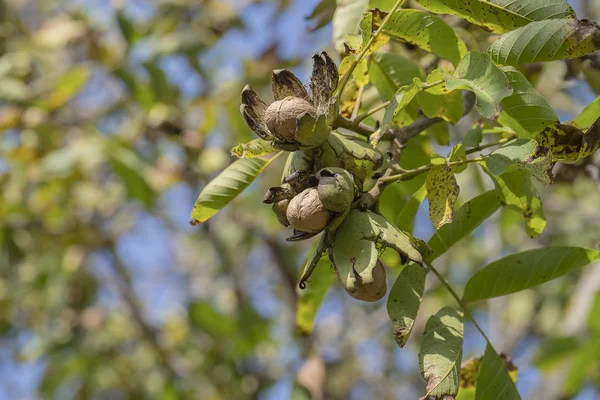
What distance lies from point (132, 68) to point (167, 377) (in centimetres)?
189

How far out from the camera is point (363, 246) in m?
1.05

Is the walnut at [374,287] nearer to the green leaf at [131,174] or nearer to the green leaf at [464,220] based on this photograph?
the green leaf at [464,220]

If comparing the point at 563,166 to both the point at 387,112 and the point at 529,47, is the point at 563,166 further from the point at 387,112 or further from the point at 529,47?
the point at 387,112

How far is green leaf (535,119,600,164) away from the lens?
1.05m

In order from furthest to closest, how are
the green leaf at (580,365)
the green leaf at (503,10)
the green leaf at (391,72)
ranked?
the green leaf at (580,365), the green leaf at (391,72), the green leaf at (503,10)

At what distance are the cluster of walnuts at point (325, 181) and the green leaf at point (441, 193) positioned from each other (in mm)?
60

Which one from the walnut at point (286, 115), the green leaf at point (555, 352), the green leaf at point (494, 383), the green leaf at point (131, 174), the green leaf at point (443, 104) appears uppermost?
the walnut at point (286, 115)

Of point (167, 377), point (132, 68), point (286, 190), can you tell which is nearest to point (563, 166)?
point (286, 190)

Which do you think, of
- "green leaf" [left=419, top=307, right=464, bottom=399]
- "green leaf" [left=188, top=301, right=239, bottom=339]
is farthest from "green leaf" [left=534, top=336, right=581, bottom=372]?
"green leaf" [left=419, top=307, right=464, bottom=399]

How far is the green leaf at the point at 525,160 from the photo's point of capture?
102 cm

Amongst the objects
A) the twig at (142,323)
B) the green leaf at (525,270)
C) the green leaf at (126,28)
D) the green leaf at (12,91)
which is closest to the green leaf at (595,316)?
the green leaf at (525,270)

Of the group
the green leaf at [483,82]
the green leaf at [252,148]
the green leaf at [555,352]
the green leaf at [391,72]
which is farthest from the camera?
the green leaf at [555,352]

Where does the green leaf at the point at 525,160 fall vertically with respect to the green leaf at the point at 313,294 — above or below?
above

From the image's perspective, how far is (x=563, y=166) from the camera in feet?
5.96
